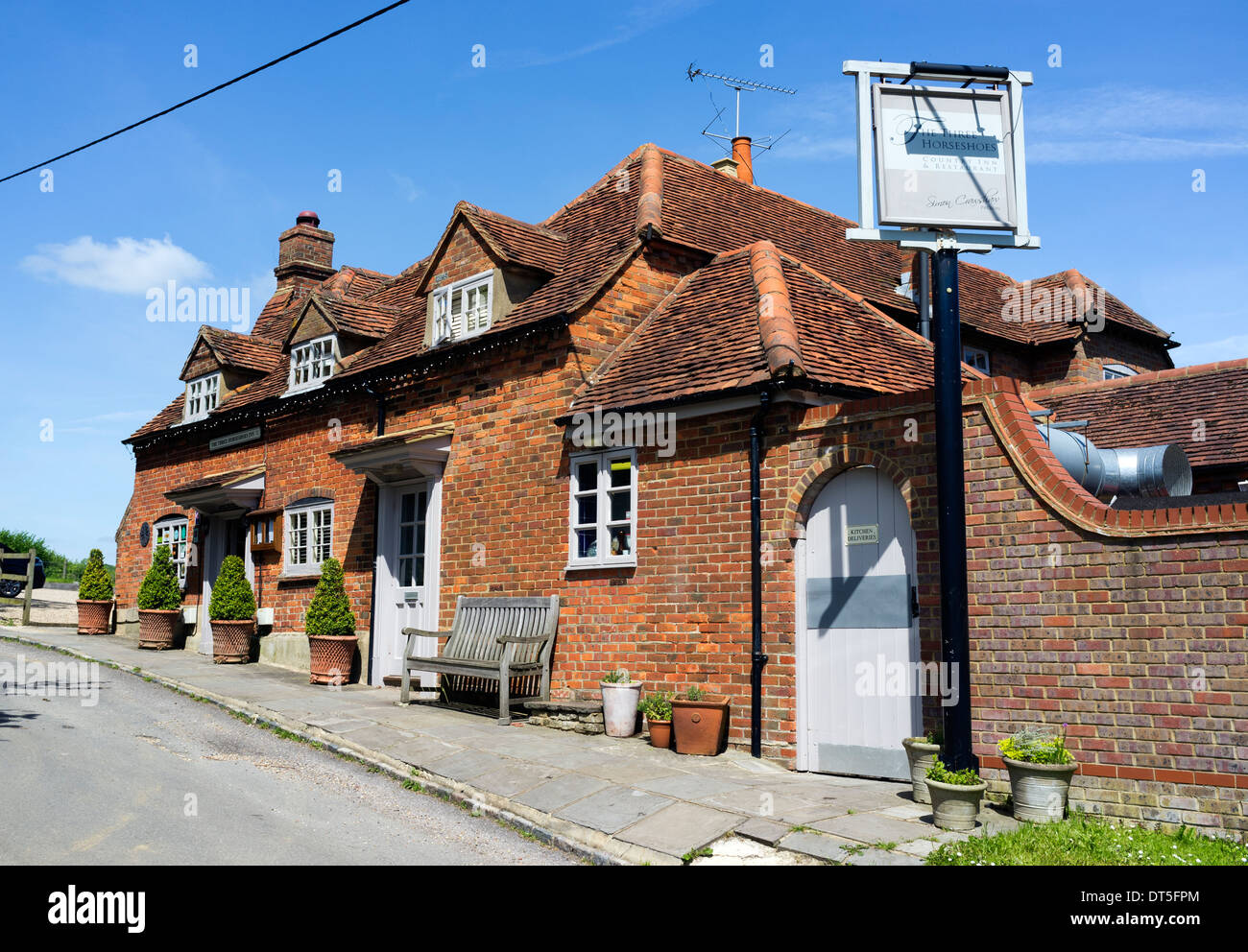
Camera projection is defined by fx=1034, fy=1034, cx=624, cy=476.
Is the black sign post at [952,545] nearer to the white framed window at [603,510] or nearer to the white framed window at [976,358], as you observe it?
the white framed window at [603,510]

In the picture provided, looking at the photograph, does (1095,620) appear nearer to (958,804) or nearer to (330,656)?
(958,804)

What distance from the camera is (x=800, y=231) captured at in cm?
1806

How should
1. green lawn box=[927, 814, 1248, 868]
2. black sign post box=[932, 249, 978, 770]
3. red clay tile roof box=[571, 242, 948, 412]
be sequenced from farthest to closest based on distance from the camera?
red clay tile roof box=[571, 242, 948, 412] < black sign post box=[932, 249, 978, 770] < green lawn box=[927, 814, 1248, 868]

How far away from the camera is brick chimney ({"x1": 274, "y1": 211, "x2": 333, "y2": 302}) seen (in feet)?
82.3

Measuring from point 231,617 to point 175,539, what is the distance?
528cm

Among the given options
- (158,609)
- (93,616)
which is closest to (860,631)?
(158,609)

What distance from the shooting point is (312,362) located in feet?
62.4

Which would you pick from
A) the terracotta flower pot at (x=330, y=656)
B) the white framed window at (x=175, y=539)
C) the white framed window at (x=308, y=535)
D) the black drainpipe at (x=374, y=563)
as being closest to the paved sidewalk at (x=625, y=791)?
the terracotta flower pot at (x=330, y=656)

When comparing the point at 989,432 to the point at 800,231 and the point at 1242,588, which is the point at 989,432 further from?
the point at 800,231

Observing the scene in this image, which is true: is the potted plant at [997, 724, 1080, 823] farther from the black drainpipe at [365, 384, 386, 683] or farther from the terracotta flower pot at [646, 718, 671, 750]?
the black drainpipe at [365, 384, 386, 683]

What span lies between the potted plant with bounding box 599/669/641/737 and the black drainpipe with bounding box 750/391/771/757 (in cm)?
149

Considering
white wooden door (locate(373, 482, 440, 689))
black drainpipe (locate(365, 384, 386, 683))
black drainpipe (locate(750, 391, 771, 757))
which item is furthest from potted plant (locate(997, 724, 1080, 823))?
black drainpipe (locate(365, 384, 386, 683))

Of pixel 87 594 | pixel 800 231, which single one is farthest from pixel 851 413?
pixel 87 594
